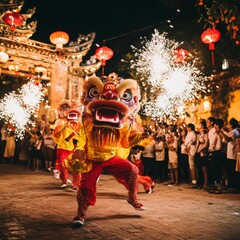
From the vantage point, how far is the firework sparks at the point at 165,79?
1403 centimetres

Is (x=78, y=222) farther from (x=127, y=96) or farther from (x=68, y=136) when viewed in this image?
(x=68, y=136)

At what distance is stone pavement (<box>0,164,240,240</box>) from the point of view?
3.92 metres

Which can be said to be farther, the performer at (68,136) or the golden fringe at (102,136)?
the performer at (68,136)

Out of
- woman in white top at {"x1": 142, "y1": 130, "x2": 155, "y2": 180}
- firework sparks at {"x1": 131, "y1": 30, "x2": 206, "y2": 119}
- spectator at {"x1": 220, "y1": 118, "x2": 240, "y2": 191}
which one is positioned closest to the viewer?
spectator at {"x1": 220, "y1": 118, "x2": 240, "y2": 191}

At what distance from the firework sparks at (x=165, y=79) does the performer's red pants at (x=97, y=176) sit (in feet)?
Answer: 31.7

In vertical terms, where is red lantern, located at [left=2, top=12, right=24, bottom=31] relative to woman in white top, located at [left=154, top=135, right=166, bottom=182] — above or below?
above

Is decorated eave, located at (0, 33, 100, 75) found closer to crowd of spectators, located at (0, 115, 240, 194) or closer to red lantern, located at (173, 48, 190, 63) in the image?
crowd of spectators, located at (0, 115, 240, 194)

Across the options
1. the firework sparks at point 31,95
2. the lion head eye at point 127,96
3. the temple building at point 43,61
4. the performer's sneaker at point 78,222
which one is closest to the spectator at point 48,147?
the firework sparks at point 31,95

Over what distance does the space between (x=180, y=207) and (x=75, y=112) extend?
125 inches

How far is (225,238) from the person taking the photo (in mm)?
3828

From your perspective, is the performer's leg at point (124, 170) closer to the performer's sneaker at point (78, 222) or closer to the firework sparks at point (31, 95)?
the performer's sneaker at point (78, 222)

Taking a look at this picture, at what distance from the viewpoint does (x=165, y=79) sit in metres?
14.8

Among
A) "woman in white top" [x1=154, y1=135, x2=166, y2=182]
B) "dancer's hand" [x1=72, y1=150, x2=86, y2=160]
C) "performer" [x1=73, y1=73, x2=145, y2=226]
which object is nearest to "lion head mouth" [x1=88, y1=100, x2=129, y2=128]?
"performer" [x1=73, y1=73, x2=145, y2=226]

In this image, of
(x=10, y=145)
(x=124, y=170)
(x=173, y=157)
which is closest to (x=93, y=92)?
(x=124, y=170)
